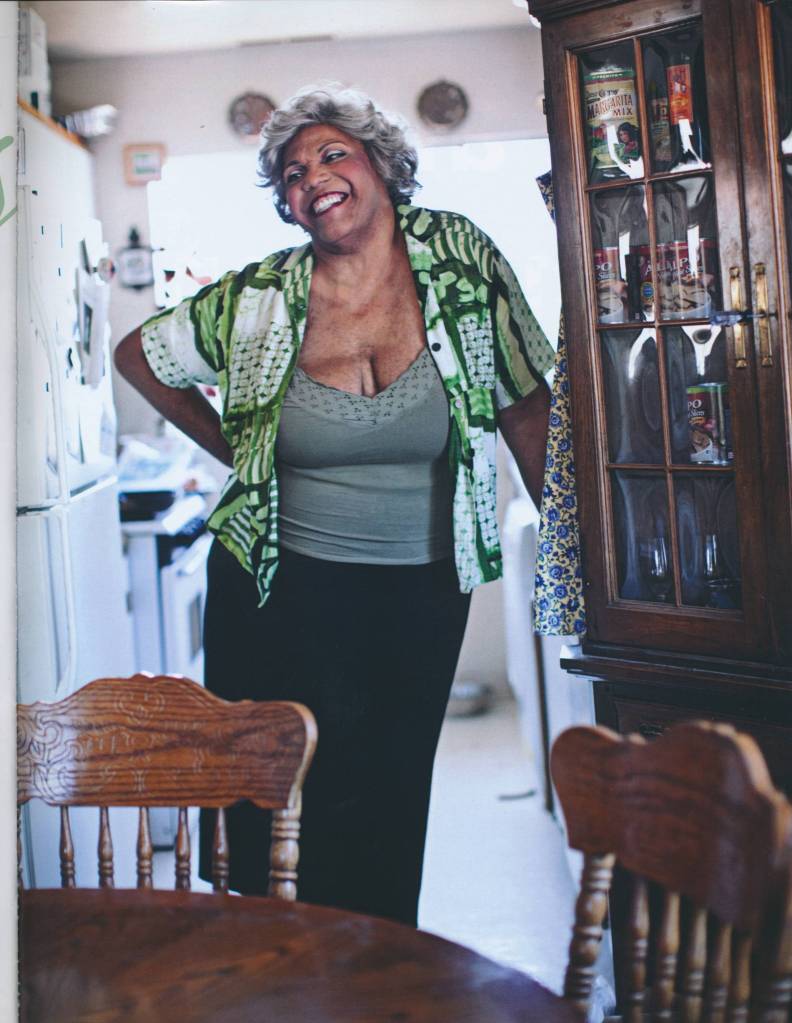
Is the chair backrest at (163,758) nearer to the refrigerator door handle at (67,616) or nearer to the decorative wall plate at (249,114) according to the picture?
the refrigerator door handle at (67,616)

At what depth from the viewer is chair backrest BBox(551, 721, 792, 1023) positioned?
102 centimetres

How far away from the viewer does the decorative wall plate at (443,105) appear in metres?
1.90

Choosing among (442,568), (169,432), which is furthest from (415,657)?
(169,432)

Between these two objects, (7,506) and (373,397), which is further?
(373,397)

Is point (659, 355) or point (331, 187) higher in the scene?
point (331, 187)

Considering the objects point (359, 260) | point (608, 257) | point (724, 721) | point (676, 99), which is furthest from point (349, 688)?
point (676, 99)

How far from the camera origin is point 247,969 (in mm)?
1186

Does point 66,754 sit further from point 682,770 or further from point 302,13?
point 302,13

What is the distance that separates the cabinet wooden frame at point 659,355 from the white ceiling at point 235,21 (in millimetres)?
137

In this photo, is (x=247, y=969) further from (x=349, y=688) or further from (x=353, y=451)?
(x=353, y=451)

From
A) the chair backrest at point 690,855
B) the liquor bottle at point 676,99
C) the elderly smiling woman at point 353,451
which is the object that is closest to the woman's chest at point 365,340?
the elderly smiling woman at point 353,451

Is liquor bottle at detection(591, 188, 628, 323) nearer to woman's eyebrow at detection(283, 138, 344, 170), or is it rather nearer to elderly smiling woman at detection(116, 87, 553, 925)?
elderly smiling woman at detection(116, 87, 553, 925)

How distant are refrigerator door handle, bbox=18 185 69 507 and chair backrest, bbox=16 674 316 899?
0.54 meters

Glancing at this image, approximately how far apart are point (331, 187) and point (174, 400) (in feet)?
1.56
